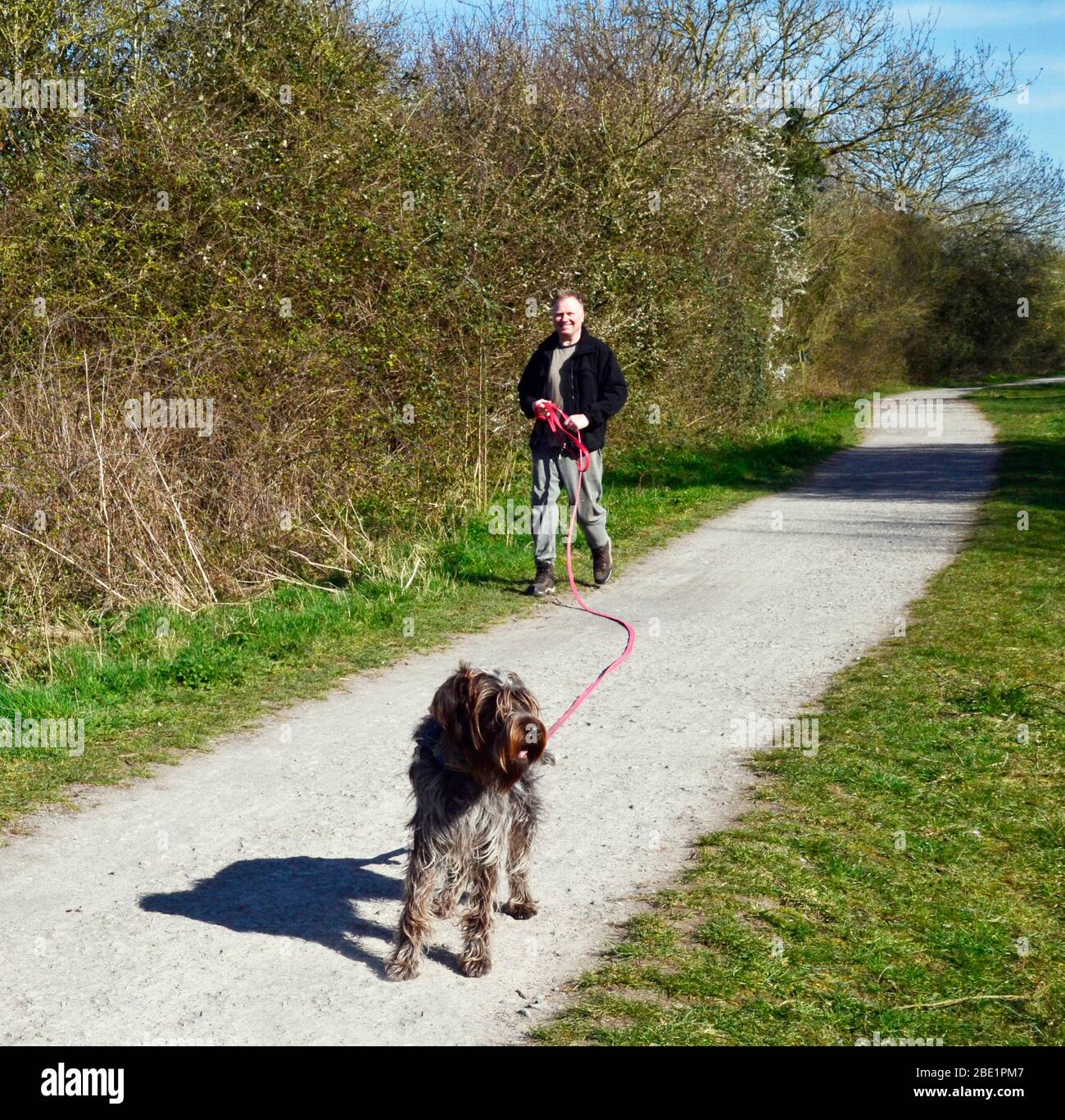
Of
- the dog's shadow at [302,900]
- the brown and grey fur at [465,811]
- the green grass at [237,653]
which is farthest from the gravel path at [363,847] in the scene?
the green grass at [237,653]

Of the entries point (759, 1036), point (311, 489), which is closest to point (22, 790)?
point (759, 1036)

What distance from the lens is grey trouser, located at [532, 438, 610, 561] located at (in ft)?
35.1

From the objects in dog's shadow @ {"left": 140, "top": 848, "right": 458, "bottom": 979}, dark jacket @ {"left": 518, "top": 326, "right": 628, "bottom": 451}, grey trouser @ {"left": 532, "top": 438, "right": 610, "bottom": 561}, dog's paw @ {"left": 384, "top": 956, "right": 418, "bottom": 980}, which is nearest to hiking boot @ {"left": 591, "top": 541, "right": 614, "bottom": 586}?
grey trouser @ {"left": 532, "top": 438, "right": 610, "bottom": 561}

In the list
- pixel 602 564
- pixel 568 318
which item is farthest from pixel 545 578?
pixel 568 318

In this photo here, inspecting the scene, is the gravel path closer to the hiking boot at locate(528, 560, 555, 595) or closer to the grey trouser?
the hiking boot at locate(528, 560, 555, 595)

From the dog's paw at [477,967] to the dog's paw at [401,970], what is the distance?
188mm

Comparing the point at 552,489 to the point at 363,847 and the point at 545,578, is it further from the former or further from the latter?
the point at 363,847

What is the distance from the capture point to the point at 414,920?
4.43 m

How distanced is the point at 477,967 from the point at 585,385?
6.77 m

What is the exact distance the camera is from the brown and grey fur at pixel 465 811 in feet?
13.8

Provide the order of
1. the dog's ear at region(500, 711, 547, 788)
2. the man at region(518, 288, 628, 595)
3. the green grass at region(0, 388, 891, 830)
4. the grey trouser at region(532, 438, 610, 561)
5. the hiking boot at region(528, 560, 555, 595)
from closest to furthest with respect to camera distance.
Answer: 1. the dog's ear at region(500, 711, 547, 788)
2. the green grass at region(0, 388, 891, 830)
3. the man at region(518, 288, 628, 595)
4. the grey trouser at region(532, 438, 610, 561)
5. the hiking boot at region(528, 560, 555, 595)

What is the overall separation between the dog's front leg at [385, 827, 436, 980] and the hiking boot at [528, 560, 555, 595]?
6.42 m

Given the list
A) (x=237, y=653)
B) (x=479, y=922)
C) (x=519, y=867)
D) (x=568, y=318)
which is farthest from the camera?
(x=568, y=318)

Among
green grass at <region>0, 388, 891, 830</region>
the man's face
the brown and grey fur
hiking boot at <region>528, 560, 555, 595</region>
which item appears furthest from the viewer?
hiking boot at <region>528, 560, 555, 595</region>
